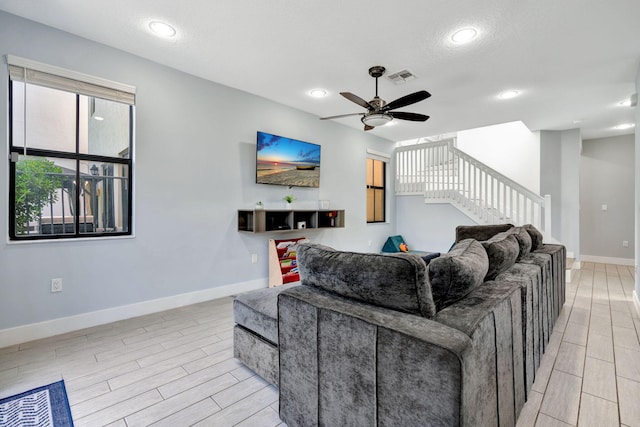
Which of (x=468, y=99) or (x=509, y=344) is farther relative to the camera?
(x=468, y=99)

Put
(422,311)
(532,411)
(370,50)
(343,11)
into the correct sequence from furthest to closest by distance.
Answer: (370,50) → (343,11) → (532,411) → (422,311)

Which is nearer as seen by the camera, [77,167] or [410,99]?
[77,167]

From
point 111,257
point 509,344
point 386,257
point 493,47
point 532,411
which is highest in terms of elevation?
point 493,47

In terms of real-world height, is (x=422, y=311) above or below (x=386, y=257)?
below

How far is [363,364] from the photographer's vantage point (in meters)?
1.17

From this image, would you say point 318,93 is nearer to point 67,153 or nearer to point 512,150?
point 67,153

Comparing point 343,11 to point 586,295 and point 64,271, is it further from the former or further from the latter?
point 586,295

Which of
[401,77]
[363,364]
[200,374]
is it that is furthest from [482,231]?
[200,374]

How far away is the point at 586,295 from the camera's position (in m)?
3.89

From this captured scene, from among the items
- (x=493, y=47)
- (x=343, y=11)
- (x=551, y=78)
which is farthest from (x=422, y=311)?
(x=551, y=78)

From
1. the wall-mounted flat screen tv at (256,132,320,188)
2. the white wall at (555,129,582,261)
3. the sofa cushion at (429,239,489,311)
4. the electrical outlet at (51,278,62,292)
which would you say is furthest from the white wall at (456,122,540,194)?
the electrical outlet at (51,278,62,292)

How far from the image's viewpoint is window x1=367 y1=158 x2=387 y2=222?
638 cm

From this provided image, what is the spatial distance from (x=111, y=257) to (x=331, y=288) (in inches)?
101

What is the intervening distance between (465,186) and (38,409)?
6395 millimetres
